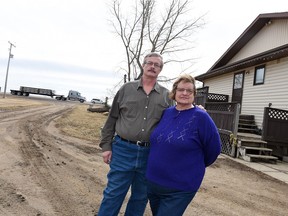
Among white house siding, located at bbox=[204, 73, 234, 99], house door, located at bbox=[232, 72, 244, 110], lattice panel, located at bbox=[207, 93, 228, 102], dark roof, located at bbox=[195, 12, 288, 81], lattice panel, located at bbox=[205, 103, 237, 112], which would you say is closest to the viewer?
lattice panel, located at bbox=[205, 103, 237, 112]

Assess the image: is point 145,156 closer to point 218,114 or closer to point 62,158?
point 62,158

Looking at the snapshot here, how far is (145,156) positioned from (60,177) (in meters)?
3.31

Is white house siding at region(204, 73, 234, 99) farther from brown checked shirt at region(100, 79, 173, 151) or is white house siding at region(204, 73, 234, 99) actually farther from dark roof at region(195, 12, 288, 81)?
brown checked shirt at region(100, 79, 173, 151)

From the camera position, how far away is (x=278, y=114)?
1088 centimetres

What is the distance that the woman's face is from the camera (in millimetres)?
2691

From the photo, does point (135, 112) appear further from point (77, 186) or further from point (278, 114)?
point (278, 114)

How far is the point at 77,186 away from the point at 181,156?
11.2 feet

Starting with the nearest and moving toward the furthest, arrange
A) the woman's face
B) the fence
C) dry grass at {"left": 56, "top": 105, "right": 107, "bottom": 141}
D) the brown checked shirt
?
the woman's face
the brown checked shirt
the fence
dry grass at {"left": 56, "top": 105, "right": 107, "bottom": 141}

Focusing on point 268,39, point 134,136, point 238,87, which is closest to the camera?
point 134,136

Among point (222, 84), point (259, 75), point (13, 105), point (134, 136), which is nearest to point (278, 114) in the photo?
point (259, 75)

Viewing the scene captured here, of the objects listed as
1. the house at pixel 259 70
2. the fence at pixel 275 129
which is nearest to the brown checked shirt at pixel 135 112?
the fence at pixel 275 129

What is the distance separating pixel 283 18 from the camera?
555 inches

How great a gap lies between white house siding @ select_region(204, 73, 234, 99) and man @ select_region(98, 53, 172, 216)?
14.8m

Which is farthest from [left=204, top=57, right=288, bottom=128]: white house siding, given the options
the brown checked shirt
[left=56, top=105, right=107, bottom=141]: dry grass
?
the brown checked shirt
